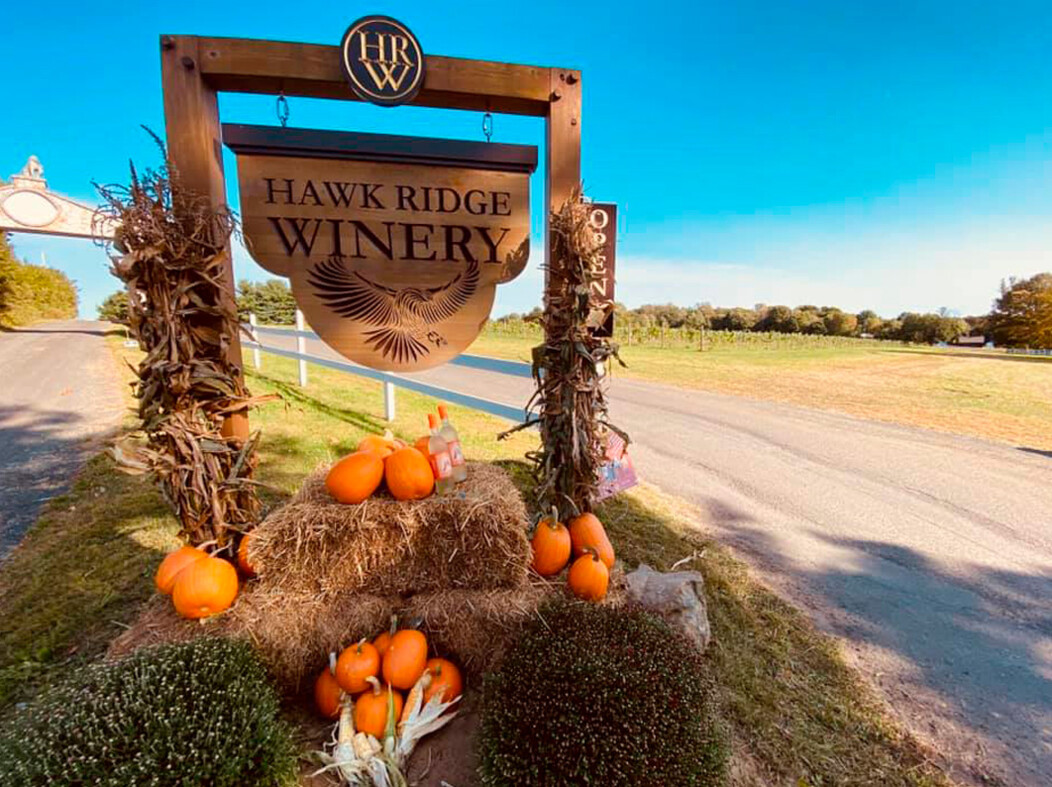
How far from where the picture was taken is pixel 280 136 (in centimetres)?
205

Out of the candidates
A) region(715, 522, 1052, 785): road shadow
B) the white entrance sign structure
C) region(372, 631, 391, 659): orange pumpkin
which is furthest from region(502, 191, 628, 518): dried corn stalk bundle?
the white entrance sign structure

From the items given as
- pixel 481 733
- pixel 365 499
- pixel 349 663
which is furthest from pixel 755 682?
pixel 365 499

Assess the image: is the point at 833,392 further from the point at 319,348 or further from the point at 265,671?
the point at 319,348

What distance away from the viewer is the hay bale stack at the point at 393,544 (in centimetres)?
191

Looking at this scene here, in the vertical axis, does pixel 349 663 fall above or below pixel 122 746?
below

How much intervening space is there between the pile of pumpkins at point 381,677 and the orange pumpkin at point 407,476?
1.76 feet

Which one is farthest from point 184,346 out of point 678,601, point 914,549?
point 914,549

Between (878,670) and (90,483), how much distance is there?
5.93 metres

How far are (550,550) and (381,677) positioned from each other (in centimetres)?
90

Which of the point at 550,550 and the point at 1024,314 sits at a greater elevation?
the point at 1024,314

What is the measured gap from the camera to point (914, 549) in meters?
3.52

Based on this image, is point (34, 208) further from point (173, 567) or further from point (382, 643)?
point (382, 643)

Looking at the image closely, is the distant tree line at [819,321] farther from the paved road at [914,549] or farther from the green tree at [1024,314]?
the paved road at [914,549]

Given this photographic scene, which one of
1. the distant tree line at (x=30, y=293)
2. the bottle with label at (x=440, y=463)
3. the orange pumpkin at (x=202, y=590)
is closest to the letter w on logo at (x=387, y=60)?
the bottle with label at (x=440, y=463)
